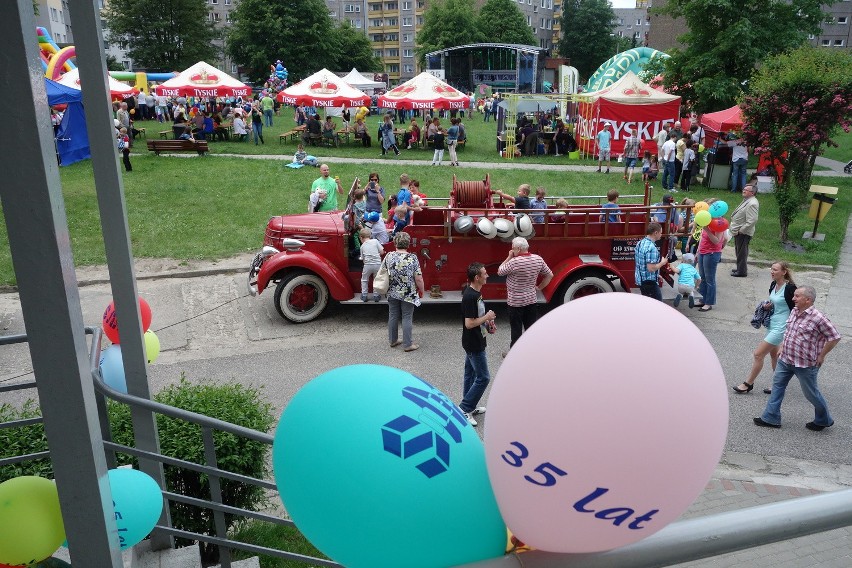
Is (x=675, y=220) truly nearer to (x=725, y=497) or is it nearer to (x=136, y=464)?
(x=725, y=497)

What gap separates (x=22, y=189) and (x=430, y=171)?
70.6 feet

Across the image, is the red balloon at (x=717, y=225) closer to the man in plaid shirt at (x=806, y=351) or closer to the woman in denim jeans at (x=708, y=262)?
the woman in denim jeans at (x=708, y=262)

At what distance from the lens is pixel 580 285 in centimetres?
1058

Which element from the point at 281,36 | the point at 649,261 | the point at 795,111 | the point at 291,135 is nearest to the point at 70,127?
the point at 291,135

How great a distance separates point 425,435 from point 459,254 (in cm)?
845

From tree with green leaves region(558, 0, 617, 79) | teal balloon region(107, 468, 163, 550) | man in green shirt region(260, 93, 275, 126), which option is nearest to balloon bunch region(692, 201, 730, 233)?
teal balloon region(107, 468, 163, 550)

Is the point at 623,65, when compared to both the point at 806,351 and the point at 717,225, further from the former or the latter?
the point at 806,351

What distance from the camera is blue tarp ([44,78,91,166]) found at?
72.2ft


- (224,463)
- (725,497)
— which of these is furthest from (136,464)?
(725,497)

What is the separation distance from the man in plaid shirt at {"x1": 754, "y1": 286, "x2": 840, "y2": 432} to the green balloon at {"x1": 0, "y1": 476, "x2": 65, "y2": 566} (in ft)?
22.8

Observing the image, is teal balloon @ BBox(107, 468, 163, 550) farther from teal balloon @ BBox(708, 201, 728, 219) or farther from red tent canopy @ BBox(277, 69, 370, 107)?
red tent canopy @ BBox(277, 69, 370, 107)

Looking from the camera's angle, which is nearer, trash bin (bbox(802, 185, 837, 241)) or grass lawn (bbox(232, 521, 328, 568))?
grass lawn (bbox(232, 521, 328, 568))

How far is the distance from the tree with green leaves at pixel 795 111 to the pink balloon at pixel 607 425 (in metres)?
14.8

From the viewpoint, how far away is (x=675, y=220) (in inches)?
434
